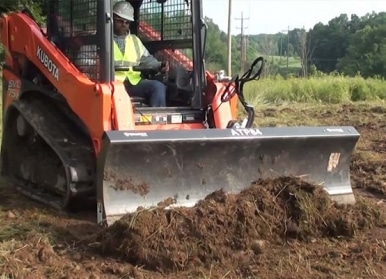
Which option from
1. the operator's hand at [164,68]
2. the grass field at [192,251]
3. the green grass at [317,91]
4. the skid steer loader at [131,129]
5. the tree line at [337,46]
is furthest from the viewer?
the tree line at [337,46]

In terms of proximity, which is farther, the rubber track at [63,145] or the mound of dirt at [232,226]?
the rubber track at [63,145]

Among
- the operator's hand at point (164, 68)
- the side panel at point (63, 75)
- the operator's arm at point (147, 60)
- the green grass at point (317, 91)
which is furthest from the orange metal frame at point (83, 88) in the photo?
the green grass at point (317, 91)

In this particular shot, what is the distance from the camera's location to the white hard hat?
19.0ft

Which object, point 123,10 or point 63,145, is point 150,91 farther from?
point 63,145

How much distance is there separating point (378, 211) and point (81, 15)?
2969 mm

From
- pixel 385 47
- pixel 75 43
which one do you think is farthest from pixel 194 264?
pixel 385 47

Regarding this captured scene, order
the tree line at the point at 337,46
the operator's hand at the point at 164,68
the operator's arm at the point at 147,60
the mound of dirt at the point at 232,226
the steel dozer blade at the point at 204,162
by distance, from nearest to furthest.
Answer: the mound of dirt at the point at 232,226 → the steel dozer blade at the point at 204,162 → the operator's arm at the point at 147,60 → the operator's hand at the point at 164,68 → the tree line at the point at 337,46

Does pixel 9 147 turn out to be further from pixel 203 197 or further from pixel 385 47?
pixel 385 47

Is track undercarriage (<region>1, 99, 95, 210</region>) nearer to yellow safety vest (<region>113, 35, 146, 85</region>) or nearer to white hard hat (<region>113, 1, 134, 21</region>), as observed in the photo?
yellow safety vest (<region>113, 35, 146, 85</region>)

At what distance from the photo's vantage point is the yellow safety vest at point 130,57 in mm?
5750

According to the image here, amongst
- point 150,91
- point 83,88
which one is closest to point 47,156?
point 83,88

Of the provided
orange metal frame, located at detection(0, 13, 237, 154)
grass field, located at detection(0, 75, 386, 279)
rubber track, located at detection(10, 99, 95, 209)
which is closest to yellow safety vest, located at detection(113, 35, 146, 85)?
orange metal frame, located at detection(0, 13, 237, 154)

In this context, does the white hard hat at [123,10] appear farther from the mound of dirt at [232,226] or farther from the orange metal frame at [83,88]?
the mound of dirt at [232,226]

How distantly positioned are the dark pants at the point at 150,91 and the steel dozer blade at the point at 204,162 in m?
0.95
